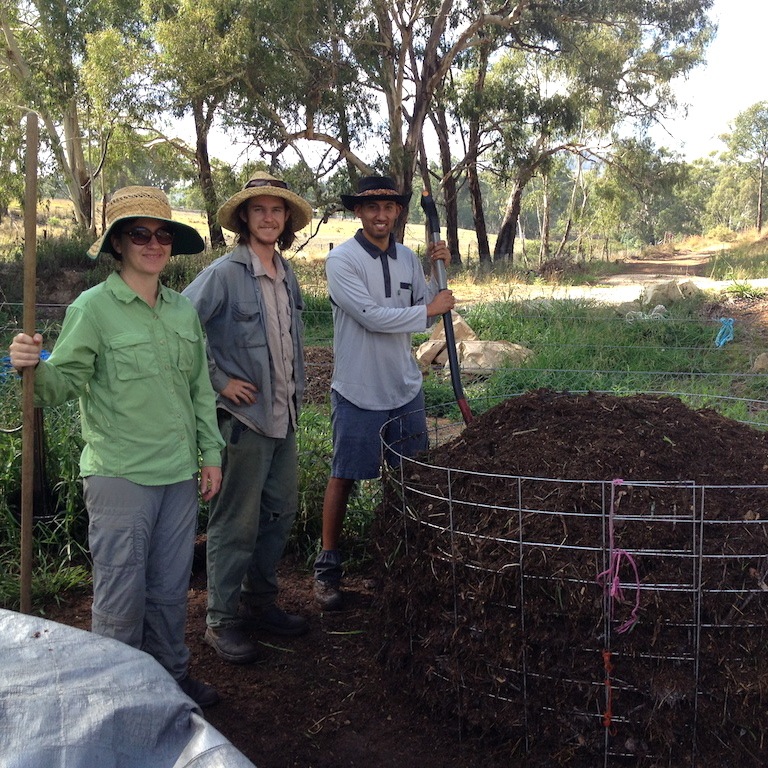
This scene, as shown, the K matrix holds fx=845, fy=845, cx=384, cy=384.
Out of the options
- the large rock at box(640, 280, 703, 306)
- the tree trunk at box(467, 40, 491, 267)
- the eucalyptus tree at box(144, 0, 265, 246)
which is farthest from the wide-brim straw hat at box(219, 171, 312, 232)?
the tree trunk at box(467, 40, 491, 267)

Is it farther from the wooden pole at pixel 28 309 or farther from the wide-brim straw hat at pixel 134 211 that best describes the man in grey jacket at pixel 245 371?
the wooden pole at pixel 28 309

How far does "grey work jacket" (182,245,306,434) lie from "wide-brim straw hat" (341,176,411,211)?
60cm

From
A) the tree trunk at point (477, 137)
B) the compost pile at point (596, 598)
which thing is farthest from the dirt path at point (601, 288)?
the compost pile at point (596, 598)

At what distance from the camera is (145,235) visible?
8.05ft

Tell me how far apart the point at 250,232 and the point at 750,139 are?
61729 mm

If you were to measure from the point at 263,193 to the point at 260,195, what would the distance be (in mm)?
29

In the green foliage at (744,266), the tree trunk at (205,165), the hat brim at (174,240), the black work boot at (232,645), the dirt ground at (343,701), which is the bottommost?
the dirt ground at (343,701)

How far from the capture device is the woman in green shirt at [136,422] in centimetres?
241

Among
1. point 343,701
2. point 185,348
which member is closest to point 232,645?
point 343,701

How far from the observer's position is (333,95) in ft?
57.6

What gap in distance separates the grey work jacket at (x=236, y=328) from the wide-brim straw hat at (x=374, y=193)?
60cm

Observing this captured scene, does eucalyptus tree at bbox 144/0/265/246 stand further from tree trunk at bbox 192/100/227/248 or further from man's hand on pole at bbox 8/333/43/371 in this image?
man's hand on pole at bbox 8/333/43/371

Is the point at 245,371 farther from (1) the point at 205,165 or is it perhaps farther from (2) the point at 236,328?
(1) the point at 205,165

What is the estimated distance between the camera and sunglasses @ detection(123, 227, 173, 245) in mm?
2439
